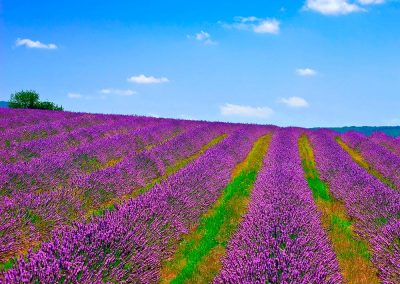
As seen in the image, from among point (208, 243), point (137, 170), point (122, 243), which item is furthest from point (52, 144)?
point (122, 243)

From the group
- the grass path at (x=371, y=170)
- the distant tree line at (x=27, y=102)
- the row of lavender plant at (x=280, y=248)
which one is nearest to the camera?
the row of lavender plant at (x=280, y=248)

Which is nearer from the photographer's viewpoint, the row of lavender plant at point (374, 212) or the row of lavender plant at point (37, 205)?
the row of lavender plant at point (374, 212)

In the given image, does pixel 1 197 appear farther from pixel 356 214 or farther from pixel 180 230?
pixel 356 214

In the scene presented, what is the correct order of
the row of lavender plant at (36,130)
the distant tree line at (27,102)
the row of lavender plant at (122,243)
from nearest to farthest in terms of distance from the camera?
the row of lavender plant at (122,243), the row of lavender plant at (36,130), the distant tree line at (27,102)

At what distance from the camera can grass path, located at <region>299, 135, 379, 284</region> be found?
4.93 metres

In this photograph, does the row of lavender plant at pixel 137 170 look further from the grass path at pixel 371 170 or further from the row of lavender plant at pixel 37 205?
the grass path at pixel 371 170

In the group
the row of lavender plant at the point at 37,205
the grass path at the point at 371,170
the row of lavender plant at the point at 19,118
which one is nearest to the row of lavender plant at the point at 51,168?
the row of lavender plant at the point at 37,205

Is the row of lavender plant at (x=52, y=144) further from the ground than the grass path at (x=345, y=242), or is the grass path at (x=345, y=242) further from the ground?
the row of lavender plant at (x=52, y=144)

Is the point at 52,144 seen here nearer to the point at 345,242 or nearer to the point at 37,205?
the point at 37,205

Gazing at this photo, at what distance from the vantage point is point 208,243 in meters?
5.86

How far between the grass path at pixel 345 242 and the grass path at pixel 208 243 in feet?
4.91

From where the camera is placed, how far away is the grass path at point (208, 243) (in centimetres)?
481

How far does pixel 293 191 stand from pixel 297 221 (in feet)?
5.63

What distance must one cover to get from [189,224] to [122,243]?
2460mm
